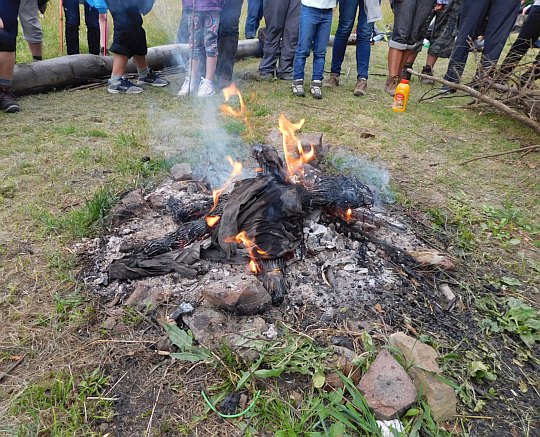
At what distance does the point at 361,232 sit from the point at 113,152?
2483 millimetres

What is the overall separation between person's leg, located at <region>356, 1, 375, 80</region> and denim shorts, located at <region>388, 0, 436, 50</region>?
0.36 meters

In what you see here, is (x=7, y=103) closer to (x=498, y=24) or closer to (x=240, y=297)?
(x=240, y=297)

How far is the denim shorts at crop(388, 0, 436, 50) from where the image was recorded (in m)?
5.48

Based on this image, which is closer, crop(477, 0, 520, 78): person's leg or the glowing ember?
the glowing ember

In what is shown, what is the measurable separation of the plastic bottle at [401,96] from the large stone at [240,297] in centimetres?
420

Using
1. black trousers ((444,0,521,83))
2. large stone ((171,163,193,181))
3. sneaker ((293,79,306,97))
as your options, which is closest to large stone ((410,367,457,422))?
large stone ((171,163,193,181))

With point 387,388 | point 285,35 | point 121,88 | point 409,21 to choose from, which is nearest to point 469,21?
point 409,21

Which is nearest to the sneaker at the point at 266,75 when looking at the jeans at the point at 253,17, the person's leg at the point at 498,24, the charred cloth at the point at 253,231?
the jeans at the point at 253,17

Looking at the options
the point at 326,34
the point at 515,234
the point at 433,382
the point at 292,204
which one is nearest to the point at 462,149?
the point at 515,234

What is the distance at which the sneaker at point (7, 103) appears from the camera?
14.8 ft

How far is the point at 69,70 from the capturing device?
217 inches

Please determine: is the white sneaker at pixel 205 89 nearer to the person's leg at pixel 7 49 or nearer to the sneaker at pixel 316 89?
the sneaker at pixel 316 89

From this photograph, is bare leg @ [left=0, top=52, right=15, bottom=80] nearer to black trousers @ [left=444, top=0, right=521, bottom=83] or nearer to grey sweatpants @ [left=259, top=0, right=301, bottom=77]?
grey sweatpants @ [left=259, top=0, right=301, bottom=77]

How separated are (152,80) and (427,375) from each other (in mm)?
5777
